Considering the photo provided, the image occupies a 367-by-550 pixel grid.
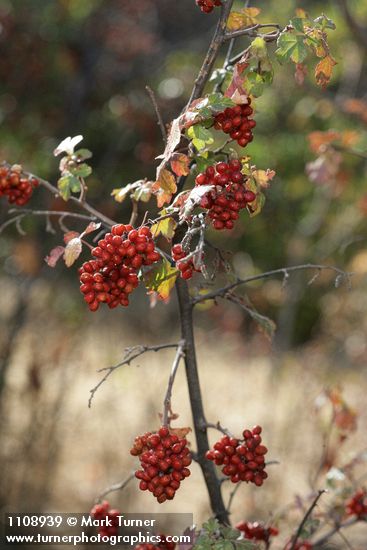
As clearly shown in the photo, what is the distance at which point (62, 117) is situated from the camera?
207 inches

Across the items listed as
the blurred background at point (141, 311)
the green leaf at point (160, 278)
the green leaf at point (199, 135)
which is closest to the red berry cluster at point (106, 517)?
the green leaf at point (160, 278)

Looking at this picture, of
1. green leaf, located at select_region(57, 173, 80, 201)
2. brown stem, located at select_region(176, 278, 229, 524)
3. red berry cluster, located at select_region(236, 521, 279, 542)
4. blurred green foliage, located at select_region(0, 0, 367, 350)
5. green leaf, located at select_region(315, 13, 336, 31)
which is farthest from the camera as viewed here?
blurred green foliage, located at select_region(0, 0, 367, 350)

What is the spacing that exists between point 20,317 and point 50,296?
1.75ft

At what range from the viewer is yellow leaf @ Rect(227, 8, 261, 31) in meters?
1.72

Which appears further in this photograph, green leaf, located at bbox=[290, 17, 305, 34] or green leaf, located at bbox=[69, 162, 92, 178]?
green leaf, located at bbox=[69, 162, 92, 178]

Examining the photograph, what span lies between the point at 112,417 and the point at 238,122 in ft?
12.7

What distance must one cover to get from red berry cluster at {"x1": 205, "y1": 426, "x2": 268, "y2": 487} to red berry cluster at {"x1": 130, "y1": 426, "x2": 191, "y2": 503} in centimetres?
13

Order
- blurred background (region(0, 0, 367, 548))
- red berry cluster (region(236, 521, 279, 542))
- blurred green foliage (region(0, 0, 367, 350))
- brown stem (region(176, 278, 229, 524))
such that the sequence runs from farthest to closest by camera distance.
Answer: blurred green foliage (region(0, 0, 367, 350)) → blurred background (region(0, 0, 367, 548)) → red berry cluster (region(236, 521, 279, 542)) → brown stem (region(176, 278, 229, 524))

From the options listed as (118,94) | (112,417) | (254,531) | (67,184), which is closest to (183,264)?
(67,184)

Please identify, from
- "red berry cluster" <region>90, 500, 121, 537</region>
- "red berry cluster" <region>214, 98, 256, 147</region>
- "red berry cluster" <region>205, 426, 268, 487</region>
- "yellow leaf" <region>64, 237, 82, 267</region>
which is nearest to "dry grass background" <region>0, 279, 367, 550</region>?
"red berry cluster" <region>90, 500, 121, 537</region>

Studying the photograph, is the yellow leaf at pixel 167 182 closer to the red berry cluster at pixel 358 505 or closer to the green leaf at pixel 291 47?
the green leaf at pixel 291 47

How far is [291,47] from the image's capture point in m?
1.42

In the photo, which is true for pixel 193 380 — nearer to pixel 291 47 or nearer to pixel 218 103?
pixel 218 103

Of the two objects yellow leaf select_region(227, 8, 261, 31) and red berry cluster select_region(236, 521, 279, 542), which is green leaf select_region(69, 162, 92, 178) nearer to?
yellow leaf select_region(227, 8, 261, 31)
